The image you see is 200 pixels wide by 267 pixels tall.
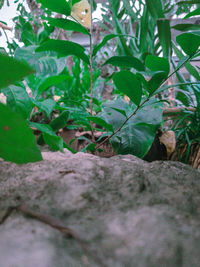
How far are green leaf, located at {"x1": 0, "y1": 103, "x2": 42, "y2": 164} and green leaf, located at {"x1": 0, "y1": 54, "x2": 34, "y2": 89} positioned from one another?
4 cm

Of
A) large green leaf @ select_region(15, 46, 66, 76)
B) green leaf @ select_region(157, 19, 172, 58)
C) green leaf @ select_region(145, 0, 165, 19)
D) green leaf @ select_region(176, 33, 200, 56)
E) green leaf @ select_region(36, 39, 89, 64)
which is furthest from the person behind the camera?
green leaf @ select_region(145, 0, 165, 19)

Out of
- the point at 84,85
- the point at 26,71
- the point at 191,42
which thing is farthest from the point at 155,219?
the point at 84,85

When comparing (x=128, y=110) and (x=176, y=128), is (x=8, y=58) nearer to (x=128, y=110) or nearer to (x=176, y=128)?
(x=128, y=110)

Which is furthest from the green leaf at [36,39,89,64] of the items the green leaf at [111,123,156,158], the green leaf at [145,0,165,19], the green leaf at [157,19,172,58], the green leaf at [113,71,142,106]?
the green leaf at [145,0,165,19]

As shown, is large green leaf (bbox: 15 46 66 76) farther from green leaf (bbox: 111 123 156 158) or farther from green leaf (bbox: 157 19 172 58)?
green leaf (bbox: 157 19 172 58)

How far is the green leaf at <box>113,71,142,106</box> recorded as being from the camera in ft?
1.72

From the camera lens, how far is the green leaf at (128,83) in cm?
52

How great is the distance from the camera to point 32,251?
0.74 feet

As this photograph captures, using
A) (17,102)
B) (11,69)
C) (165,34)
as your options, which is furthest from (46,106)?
(165,34)

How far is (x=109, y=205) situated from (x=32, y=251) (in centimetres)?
13

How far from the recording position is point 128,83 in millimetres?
543

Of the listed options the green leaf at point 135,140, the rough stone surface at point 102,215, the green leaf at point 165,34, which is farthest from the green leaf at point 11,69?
the green leaf at point 165,34

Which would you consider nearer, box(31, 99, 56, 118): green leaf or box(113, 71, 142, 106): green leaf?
box(113, 71, 142, 106): green leaf

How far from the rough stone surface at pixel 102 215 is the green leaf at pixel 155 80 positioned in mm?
243
